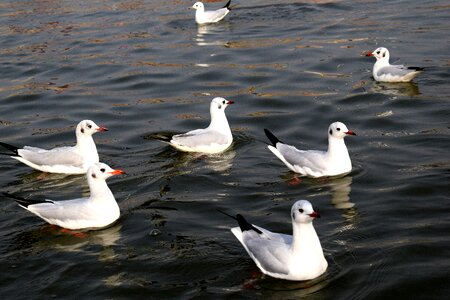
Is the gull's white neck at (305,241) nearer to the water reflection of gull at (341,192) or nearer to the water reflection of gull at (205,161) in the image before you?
the water reflection of gull at (341,192)

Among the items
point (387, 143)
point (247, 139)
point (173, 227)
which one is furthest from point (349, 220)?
point (247, 139)

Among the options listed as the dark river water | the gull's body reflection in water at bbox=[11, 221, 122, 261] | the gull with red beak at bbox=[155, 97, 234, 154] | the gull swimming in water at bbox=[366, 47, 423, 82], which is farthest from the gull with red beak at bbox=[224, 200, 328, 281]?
the gull swimming in water at bbox=[366, 47, 423, 82]

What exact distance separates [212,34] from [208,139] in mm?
11125

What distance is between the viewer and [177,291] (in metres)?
8.81

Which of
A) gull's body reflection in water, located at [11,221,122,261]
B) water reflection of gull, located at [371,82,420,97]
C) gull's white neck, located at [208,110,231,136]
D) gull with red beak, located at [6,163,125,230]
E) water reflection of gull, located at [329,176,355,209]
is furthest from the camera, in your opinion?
water reflection of gull, located at [371,82,420,97]

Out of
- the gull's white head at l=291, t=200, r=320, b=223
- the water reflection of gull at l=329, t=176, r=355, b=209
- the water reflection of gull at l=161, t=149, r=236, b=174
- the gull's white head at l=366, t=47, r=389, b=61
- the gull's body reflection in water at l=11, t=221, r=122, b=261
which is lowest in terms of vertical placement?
the water reflection of gull at l=329, t=176, r=355, b=209

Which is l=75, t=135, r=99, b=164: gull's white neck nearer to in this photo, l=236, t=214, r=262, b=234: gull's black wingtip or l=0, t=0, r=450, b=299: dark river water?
l=0, t=0, r=450, b=299: dark river water

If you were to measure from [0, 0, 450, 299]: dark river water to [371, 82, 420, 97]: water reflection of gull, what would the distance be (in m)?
0.06

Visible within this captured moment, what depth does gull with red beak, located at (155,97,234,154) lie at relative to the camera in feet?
44.4

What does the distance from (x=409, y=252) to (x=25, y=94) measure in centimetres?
1215

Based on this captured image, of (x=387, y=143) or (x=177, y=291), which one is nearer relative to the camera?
(x=177, y=291)

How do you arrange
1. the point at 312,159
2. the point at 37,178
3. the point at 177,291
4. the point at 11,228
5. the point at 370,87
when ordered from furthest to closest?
the point at 370,87 → the point at 37,178 → the point at 312,159 → the point at 11,228 → the point at 177,291

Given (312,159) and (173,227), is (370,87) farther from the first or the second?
(173,227)

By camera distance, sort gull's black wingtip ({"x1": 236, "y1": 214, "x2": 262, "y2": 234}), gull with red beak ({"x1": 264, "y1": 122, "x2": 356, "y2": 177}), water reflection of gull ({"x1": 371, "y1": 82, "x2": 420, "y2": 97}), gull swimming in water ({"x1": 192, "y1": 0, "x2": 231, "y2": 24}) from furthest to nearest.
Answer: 1. gull swimming in water ({"x1": 192, "y1": 0, "x2": 231, "y2": 24})
2. water reflection of gull ({"x1": 371, "y1": 82, "x2": 420, "y2": 97})
3. gull with red beak ({"x1": 264, "y1": 122, "x2": 356, "y2": 177})
4. gull's black wingtip ({"x1": 236, "y1": 214, "x2": 262, "y2": 234})
